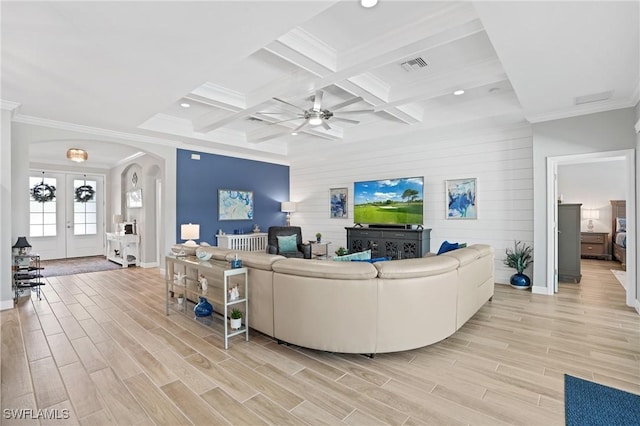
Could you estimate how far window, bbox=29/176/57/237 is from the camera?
328 inches

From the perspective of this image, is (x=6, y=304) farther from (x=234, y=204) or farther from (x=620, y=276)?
(x=620, y=276)

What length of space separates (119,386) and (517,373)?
2.99m

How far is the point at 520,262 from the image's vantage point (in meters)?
4.98

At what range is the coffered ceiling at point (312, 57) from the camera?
234 cm

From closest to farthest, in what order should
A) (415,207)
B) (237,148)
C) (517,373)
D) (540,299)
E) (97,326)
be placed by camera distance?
(517,373), (97,326), (540,299), (415,207), (237,148)

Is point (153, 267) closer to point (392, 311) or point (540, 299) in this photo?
point (392, 311)

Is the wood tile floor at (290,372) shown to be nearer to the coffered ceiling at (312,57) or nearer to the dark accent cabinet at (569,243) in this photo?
the dark accent cabinet at (569,243)

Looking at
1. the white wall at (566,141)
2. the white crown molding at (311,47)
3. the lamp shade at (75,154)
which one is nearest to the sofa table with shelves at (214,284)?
the white crown molding at (311,47)

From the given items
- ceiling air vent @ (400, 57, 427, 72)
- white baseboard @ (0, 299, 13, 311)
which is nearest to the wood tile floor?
white baseboard @ (0, 299, 13, 311)

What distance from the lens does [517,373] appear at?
2.41 m

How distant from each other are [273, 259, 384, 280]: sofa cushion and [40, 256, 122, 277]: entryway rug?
629 cm

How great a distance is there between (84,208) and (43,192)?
1042 millimetres

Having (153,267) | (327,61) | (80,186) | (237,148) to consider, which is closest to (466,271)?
(327,61)

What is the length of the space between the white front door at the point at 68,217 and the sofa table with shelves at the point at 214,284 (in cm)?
659
